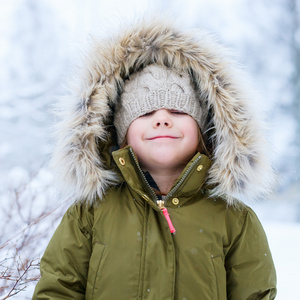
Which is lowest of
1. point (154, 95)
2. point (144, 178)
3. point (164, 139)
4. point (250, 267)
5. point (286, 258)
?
point (286, 258)

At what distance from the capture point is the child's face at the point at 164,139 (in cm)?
141

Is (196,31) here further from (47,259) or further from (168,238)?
(47,259)

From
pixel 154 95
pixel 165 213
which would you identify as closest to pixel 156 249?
pixel 165 213

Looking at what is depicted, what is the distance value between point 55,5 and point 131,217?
5342mm

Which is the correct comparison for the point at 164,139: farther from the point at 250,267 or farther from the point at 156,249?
the point at 250,267

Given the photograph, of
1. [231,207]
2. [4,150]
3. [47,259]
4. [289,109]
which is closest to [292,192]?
[289,109]

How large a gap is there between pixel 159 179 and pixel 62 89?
61 centimetres

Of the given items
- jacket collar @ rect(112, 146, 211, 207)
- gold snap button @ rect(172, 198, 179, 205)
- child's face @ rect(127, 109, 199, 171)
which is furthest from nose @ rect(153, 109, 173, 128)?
gold snap button @ rect(172, 198, 179, 205)

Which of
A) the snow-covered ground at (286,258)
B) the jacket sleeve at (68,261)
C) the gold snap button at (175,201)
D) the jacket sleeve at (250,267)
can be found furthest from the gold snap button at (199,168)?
the snow-covered ground at (286,258)

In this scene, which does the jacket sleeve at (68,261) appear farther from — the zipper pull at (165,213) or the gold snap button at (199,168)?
the gold snap button at (199,168)

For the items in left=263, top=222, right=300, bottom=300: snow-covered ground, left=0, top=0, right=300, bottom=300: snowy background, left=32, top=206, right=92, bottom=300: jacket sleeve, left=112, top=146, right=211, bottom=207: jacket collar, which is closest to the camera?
left=32, top=206, right=92, bottom=300: jacket sleeve

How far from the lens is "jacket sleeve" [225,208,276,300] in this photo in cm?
134

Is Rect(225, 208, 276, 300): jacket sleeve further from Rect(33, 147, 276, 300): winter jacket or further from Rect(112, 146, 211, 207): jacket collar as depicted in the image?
Rect(112, 146, 211, 207): jacket collar

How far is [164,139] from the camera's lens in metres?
1.40
